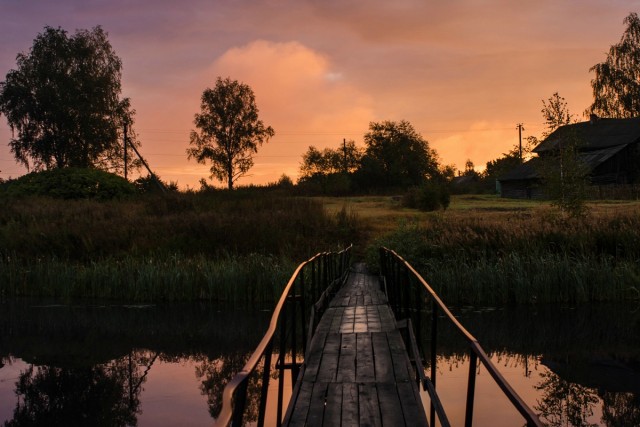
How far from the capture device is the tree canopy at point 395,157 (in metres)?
72.2

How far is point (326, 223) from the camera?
2781 centimetres

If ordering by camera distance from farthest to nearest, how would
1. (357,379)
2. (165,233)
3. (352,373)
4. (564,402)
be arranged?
(165,233), (564,402), (352,373), (357,379)

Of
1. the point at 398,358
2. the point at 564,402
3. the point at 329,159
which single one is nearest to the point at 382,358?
the point at 398,358

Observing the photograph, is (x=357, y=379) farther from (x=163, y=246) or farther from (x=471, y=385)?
(x=163, y=246)

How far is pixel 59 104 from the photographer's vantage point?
52.6 m

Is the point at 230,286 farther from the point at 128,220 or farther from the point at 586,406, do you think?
the point at 586,406

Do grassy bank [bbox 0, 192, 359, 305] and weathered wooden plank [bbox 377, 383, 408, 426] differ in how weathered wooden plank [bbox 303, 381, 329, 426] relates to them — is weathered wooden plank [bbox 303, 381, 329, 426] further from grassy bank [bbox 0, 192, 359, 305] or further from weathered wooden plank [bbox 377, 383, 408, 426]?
grassy bank [bbox 0, 192, 359, 305]

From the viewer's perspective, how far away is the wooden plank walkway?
5.86m

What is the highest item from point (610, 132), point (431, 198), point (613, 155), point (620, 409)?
point (610, 132)

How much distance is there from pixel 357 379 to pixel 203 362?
634 centimetres

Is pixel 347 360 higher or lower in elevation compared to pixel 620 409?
higher

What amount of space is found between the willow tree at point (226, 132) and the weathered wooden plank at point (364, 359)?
60.6 m

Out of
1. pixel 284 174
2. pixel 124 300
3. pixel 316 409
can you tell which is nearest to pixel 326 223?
pixel 124 300

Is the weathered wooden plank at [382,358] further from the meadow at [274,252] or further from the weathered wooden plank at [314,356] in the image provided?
the meadow at [274,252]
